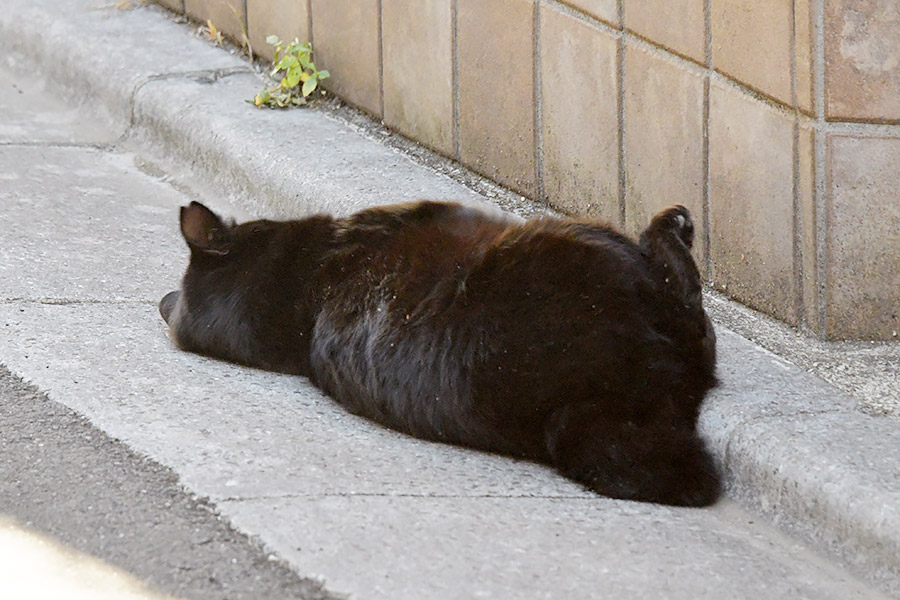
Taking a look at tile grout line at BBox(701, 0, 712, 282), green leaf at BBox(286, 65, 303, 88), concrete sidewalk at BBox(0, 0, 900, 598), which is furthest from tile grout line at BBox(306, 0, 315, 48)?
tile grout line at BBox(701, 0, 712, 282)

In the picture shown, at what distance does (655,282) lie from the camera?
9.48 feet

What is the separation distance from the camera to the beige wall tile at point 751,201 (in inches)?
125

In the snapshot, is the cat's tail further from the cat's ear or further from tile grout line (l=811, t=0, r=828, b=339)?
the cat's ear

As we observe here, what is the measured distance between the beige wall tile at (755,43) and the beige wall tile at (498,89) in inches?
33.8

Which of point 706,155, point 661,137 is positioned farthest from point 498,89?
point 706,155

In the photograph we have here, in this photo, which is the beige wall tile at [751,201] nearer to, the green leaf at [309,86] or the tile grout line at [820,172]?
the tile grout line at [820,172]

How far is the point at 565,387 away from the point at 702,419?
358 mm

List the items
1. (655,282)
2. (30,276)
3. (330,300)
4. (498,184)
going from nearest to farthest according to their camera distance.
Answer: (655,282) → (330,300) → (30,276) → (498,184)

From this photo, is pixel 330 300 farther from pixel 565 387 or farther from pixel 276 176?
pixel 276 176

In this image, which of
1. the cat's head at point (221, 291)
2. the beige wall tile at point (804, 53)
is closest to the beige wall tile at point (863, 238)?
the beige wall tile at point (804, 53)

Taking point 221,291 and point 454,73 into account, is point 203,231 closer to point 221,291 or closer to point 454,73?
point 221,291

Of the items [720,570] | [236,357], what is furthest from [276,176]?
[720,570]

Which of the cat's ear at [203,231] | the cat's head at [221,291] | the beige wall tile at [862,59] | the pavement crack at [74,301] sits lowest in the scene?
the pavement crack at [74,301]

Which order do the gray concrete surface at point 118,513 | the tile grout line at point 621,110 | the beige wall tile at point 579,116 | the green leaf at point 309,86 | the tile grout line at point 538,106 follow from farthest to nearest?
the green leaf at point 309,86 < the tile grout line at point 538,106 < the beige wall tile at point 579,116 < the tile grout line at point 621,110 < the gray concrete surface at point 118,513
